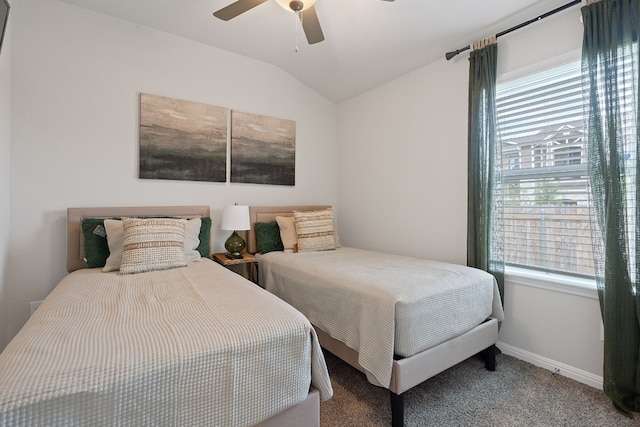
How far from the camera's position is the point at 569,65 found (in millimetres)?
2055

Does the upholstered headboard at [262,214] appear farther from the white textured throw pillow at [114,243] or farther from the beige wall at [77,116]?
the white textured throw pillow at [114,243]

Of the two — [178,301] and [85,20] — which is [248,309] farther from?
[85,20]

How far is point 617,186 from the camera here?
1729 mm

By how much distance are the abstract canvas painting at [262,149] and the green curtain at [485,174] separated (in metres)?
1.97

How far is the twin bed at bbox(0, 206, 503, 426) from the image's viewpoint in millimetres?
860

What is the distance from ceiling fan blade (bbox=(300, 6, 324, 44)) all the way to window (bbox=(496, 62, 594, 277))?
61.9 inches

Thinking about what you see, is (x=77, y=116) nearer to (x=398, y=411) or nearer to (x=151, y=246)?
(x=151, y=246)

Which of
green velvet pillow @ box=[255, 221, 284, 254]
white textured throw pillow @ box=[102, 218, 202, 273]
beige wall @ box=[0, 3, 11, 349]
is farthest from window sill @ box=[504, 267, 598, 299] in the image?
beige wall @ box=[0, 3, 11, 349]

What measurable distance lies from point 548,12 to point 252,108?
105 inches

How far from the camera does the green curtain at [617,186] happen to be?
1.69 metres

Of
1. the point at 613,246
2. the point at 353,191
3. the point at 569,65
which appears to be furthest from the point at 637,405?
the point at 353,191

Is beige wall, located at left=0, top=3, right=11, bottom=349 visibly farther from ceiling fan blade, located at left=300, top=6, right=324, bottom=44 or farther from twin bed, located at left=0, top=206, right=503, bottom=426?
ceiling fan blade, located at left=300, top=6, right=324, bottom=44

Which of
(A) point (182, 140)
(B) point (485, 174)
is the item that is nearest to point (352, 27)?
(B) point (485, 174)

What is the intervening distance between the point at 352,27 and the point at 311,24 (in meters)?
0.75
